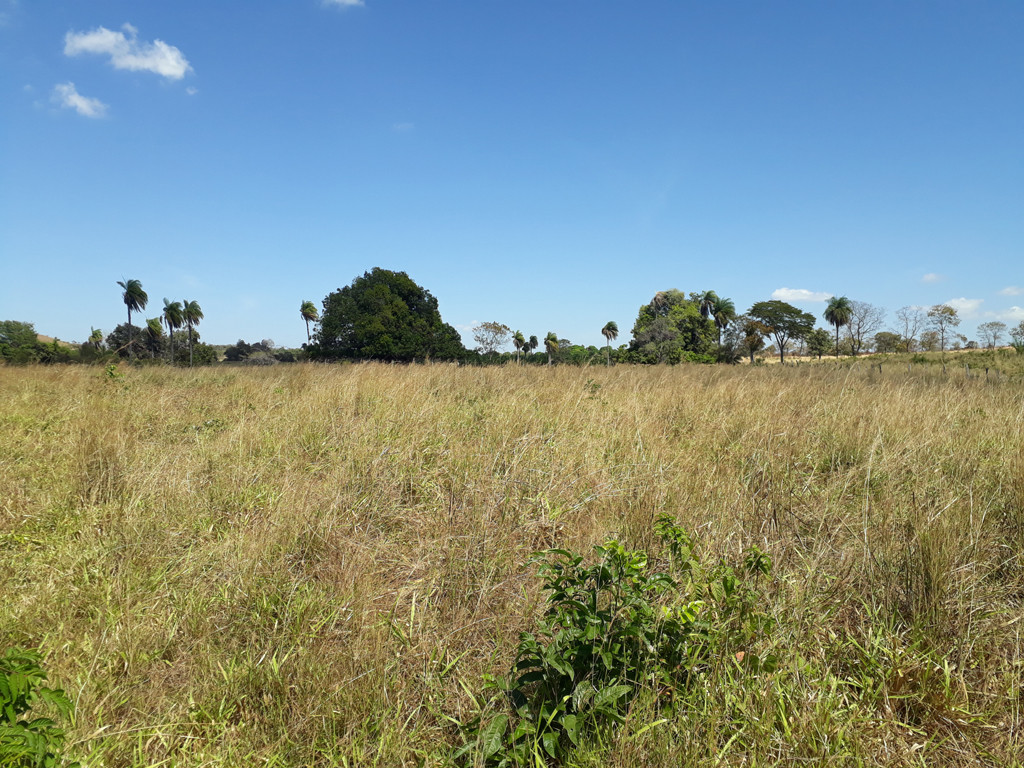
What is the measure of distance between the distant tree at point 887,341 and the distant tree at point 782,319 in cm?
730

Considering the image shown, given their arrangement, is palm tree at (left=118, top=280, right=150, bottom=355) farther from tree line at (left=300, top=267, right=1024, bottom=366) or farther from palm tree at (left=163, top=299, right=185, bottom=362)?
tree line at (left=300, top=267, right=1024, bottom=366)

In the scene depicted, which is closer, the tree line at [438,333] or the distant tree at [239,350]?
the tree line at [438,333]

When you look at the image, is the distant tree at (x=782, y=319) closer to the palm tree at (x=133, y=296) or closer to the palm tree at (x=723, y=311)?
the palm tree at (x=723, y=311)

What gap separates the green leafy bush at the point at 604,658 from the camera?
5.61 feet

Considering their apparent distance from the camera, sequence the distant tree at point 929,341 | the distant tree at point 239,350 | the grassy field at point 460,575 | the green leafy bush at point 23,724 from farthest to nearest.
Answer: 1. the distant tree at point 239,350
2. the distant tree at point 929,341
3. the grassy field at point 460,575
4. the green leafy bush at point 23,724

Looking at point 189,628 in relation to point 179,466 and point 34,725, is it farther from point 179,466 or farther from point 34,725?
point 179,466

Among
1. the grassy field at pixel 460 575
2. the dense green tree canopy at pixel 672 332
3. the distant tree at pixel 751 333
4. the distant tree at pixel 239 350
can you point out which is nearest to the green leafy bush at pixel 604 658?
the grassy field at pixel 460 575

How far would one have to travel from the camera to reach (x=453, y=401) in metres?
6.70

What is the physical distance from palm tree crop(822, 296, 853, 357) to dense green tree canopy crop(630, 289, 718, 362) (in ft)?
82.4

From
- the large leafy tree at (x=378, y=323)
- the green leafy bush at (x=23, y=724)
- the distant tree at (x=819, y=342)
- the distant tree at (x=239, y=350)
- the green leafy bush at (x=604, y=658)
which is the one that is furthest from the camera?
the distant tree at (x=239, y=350)

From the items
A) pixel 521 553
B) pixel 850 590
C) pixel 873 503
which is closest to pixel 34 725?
pixel 521 553

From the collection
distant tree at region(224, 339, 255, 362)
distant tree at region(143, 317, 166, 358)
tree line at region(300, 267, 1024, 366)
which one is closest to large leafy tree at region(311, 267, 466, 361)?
tree line at region(300, 267, 1024, 366)

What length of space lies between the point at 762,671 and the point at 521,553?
134cm

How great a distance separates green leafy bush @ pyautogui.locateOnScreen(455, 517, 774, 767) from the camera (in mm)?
1711
